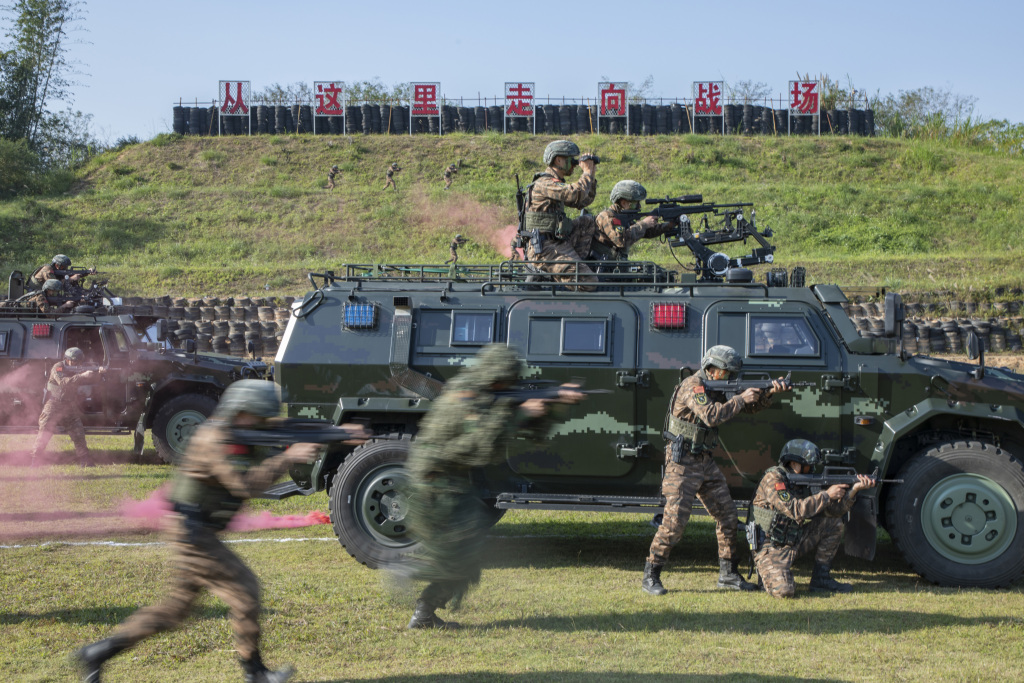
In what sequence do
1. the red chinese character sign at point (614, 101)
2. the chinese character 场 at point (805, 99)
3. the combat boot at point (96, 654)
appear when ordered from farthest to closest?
the chinese character 场 at point (805, 99) → the red chinese character sign at point (614, 101) → the combat boot at point (96, 654)

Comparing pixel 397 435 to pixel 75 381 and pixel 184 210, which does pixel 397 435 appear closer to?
pixel 75 381

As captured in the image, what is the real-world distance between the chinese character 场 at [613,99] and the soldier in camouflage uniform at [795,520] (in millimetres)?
35974

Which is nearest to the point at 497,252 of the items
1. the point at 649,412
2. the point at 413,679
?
the point at 649,412

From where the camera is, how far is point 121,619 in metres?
6.10

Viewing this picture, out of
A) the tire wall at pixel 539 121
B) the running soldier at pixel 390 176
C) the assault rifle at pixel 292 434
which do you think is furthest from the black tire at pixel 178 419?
the tire wall at pixel 539 121

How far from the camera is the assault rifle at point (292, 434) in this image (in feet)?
15.2

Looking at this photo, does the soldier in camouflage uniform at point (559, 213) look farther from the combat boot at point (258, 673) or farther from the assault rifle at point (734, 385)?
the combat boot at point (258, 673)

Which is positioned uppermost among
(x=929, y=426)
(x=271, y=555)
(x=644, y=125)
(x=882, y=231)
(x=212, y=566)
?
(x=644, y=125)

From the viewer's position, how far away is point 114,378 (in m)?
12.7

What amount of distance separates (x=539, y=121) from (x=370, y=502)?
35.9 metres

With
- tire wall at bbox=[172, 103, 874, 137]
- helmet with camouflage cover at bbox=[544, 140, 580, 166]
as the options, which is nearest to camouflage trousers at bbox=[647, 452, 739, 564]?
helmet with camouflage cover at bbox=[544, 140, 580, 166]

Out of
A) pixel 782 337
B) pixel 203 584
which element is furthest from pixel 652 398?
pixel 203 584

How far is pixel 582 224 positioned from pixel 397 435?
298 cm

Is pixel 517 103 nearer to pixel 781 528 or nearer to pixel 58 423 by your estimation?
pixel 58 423
